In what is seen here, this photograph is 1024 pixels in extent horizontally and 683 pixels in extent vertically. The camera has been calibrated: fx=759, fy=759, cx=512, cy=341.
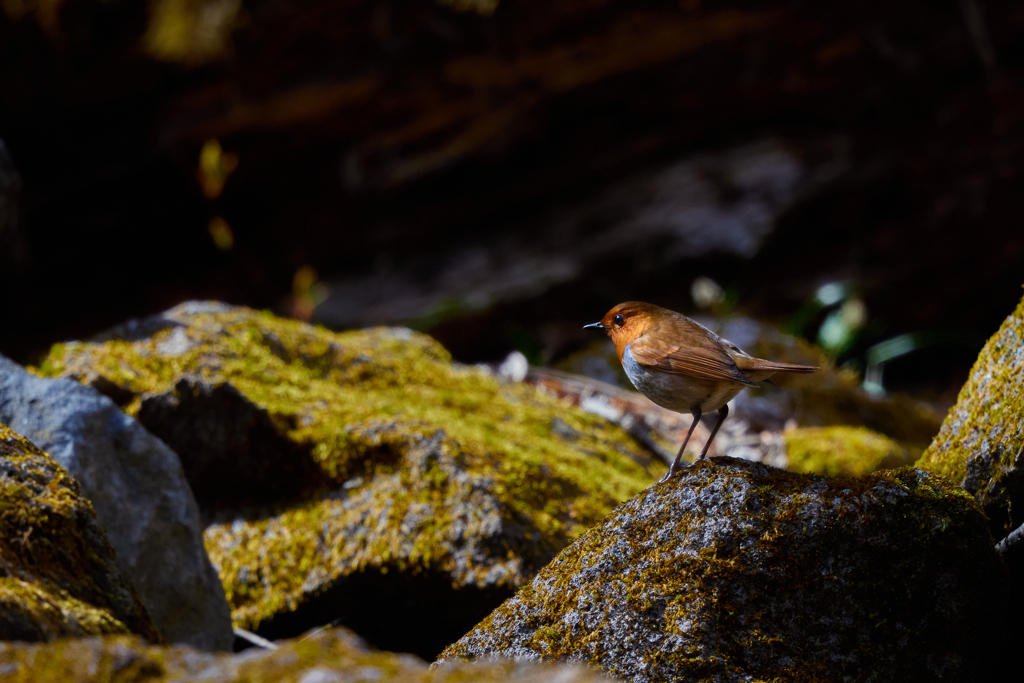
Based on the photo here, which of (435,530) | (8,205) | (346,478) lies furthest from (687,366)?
(8,205)

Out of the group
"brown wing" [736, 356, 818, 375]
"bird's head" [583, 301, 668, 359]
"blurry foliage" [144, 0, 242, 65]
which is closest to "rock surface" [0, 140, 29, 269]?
"bird's head" [583, 301, 668, 359]

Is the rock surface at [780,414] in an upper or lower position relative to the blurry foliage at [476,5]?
lower

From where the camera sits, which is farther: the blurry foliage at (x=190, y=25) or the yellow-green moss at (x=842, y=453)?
the blurry foliage at (x=190, y=25)

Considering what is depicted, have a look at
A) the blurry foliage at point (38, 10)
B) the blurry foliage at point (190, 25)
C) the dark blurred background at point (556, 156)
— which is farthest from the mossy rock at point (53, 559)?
the blurry foliage at point (38, 10)

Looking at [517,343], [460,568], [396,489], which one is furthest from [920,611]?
[517,343]

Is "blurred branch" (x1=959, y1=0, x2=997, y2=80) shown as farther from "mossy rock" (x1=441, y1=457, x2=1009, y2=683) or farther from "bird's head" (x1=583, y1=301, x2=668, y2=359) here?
"mossy rock" (x1=441, y1=457, x2=1009, y2=683)

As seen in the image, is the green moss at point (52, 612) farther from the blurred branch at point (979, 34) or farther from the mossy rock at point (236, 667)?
the blurred branch at point (979, 34)

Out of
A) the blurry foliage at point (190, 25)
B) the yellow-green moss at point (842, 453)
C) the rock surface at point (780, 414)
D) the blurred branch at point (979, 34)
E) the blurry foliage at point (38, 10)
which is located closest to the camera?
the yellow-green moss at point (842, 453)

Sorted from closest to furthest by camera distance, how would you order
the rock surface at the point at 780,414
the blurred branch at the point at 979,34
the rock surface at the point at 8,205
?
1. the rock surface at the point at 8,205
2. the rock surface at the point at 780,414
3. the blurred branch at the point at 979,34
